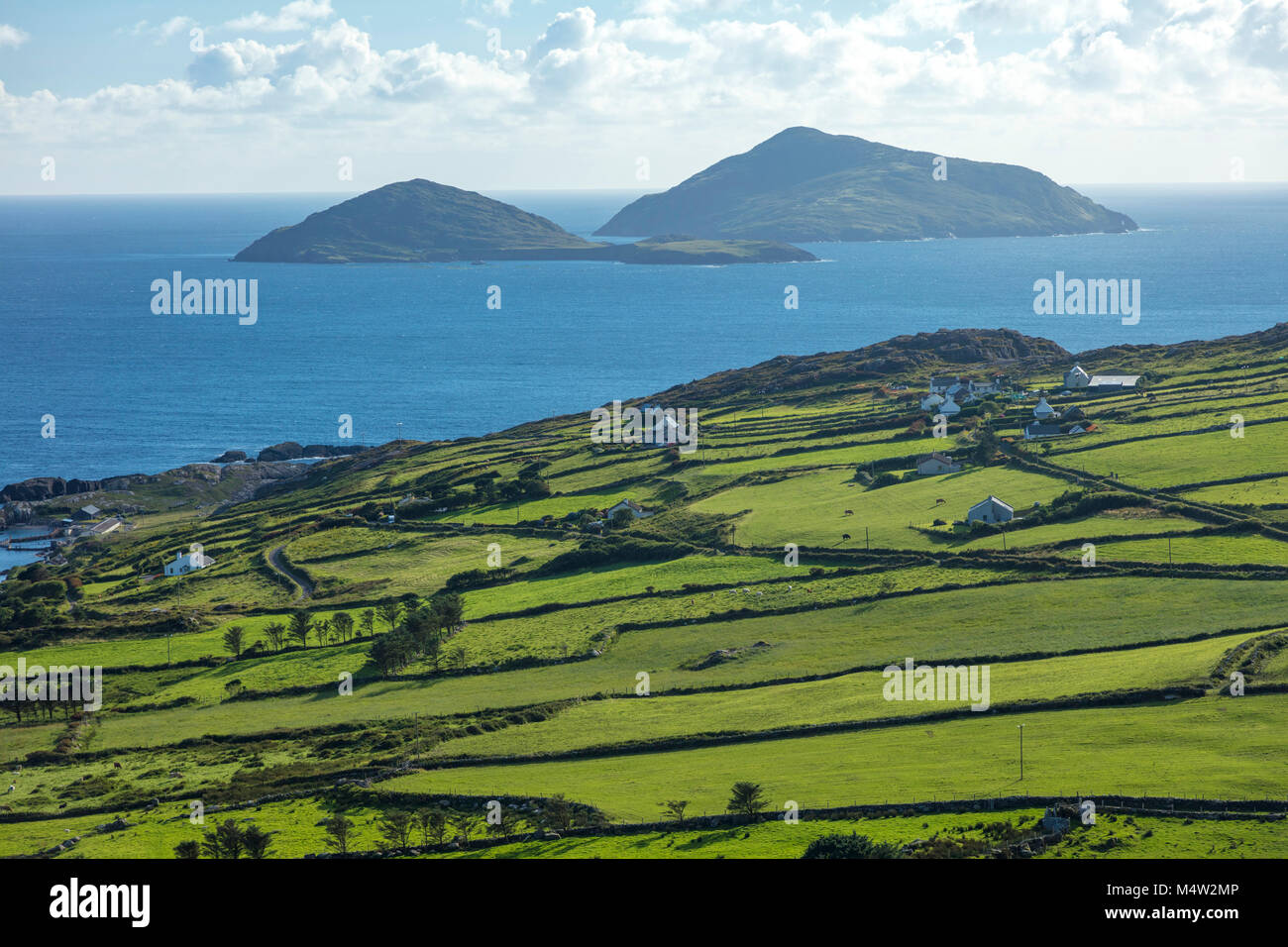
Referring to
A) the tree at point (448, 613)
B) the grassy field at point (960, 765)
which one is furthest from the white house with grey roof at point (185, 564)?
the grassy field at point (960, 765)

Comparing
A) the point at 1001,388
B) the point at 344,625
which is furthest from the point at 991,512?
the point at 1001,388

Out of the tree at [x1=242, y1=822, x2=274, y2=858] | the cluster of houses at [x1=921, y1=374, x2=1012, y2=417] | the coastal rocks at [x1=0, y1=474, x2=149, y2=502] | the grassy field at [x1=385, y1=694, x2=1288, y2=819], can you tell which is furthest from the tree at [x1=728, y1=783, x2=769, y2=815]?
the coastal rocks at [x1=0, y1=474, x2=149, y2=502]

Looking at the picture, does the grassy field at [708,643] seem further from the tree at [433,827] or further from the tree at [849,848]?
the tree at [849,848]

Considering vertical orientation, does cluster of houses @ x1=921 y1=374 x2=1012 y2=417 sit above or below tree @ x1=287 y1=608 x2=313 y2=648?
above

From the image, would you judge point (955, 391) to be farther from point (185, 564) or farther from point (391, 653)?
point (391, 653)

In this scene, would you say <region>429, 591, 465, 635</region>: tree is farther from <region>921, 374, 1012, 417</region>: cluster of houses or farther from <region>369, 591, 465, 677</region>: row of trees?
<region>921, 374, 1012, 417</region>: cluster of houses
